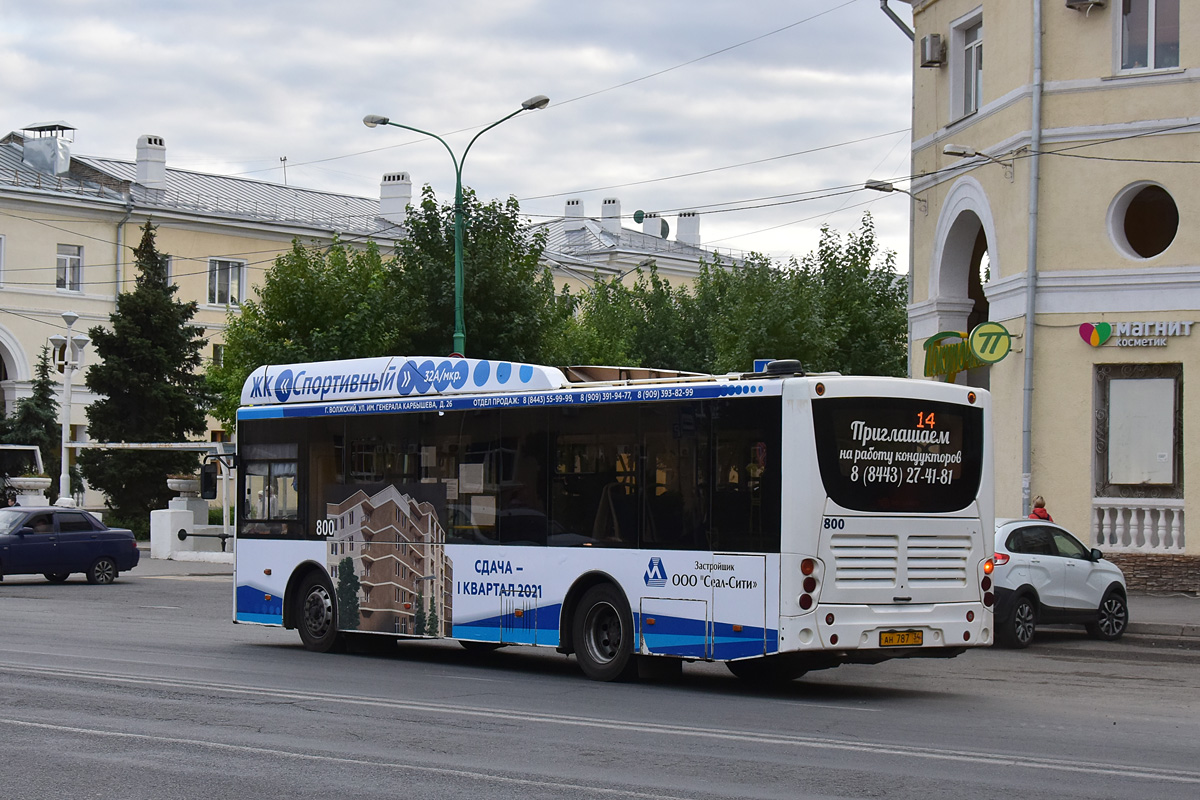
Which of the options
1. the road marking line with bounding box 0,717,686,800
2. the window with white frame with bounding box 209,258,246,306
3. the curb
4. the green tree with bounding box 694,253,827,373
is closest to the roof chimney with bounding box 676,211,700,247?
the window with white frame with bounding box 209,258,246,306

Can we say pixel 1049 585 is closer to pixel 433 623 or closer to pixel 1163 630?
pixel 1163 630

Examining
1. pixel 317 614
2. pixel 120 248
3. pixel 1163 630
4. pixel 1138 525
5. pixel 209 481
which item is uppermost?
pixel 120 248

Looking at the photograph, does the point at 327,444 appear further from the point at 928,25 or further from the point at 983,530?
the point at 928,25

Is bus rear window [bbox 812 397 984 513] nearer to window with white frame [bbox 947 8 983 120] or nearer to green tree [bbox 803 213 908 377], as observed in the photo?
window with white frame [bbox 947 8 983 120]

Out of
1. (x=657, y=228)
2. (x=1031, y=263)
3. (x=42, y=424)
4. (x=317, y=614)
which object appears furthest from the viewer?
(x=657, y=228)

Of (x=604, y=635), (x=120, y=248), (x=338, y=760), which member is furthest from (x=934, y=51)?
(x=120, y=248)

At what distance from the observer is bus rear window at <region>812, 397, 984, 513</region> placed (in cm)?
1265

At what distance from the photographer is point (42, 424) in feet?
178

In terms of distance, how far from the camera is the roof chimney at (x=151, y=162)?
2514 inches

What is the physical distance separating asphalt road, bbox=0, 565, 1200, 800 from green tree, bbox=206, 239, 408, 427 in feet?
55.2

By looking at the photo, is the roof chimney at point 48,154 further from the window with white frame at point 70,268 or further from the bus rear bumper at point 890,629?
the bus rear bumper at point 890,629

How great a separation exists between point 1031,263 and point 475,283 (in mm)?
12431

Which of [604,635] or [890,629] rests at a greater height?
[890,629]

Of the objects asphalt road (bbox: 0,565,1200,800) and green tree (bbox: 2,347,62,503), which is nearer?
asphalt road (bbox: 0,565,1200,800)
